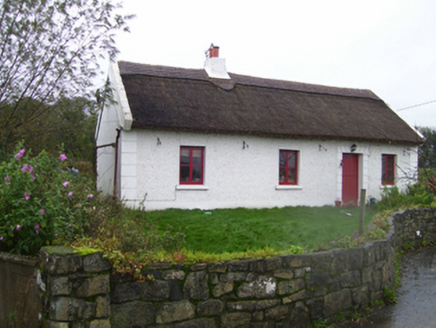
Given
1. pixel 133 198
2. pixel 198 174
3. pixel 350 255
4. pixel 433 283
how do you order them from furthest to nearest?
pixel 198 174 → pixel 133 198 → pixel 433 283 → pixel 350 255

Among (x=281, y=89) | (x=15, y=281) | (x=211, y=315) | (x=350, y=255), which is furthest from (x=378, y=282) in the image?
(x=281, y=89)

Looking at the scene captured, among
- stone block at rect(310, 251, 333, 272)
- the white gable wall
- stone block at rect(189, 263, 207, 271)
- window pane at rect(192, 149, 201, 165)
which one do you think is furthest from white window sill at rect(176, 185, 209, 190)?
stone block at rect(189, 263, 207, 271)

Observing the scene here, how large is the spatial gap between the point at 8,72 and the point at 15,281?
473 cm

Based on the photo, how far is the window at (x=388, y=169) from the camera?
16.0 meters

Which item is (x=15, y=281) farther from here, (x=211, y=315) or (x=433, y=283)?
(x=433, y=283)

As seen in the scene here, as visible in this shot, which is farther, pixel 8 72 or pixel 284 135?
pixel 284 135

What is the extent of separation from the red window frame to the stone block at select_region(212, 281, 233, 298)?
12.5 m

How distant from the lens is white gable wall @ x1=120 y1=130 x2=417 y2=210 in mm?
11664

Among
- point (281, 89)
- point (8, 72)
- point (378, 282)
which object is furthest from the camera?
point (281, 89)

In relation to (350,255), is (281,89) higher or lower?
higher

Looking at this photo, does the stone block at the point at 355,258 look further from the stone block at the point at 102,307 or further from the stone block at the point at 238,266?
the stone block at the point at 102,307

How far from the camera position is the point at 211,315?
493cm

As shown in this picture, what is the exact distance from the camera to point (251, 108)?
13898 mm

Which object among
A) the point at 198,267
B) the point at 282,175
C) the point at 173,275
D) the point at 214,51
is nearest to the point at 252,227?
the point at 198,267
